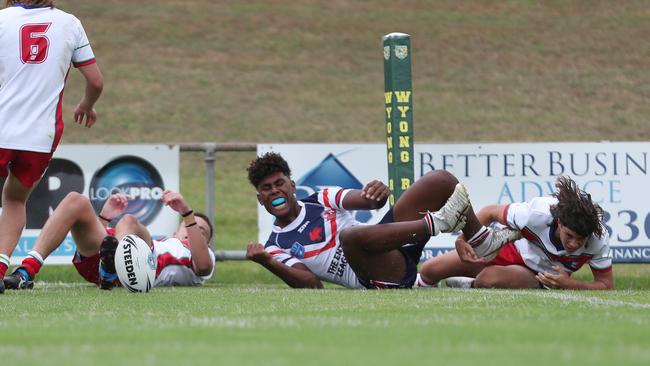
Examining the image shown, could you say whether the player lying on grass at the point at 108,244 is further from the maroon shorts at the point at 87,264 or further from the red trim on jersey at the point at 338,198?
the red trim on jersey at the point at 338,198

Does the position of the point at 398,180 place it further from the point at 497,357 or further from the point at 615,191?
the point at 497,357

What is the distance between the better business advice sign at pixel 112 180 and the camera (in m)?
11.7

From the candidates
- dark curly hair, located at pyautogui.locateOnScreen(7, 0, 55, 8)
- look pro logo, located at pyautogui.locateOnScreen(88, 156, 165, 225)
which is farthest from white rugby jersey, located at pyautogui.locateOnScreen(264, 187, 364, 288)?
look pro logo, located at pyautogui.locateOnScreen(88, 156, 165, 225)

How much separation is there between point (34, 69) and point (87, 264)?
1.87m

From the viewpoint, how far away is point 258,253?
8789mm

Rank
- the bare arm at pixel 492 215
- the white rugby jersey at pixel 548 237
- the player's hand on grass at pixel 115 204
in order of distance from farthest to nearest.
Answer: the player's hand on grass at pixel 115 204
the bare arm at pixel 492 215
the white rugby jersey at pixel 548 237

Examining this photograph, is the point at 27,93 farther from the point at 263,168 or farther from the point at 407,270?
the point at 407,270

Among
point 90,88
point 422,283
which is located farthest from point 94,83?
point 422,283

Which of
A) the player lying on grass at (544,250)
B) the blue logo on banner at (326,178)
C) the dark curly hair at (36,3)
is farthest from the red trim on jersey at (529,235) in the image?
the dark curly hair at (36,3)

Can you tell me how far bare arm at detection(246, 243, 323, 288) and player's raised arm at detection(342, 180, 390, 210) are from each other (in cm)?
63

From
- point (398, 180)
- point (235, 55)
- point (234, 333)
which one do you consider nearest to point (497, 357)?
point (234, 333)

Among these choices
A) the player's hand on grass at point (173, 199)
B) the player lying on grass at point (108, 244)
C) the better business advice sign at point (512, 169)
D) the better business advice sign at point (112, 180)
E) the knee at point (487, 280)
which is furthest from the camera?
the better business advice sign at point (512, 169)

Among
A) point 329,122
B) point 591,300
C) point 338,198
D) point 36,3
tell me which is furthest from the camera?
point 329,122

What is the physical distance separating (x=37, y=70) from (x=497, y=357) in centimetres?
462
